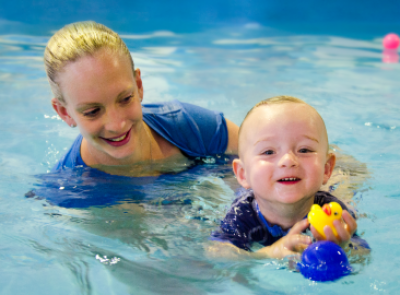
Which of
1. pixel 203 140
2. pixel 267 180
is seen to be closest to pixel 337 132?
pixel 203 140

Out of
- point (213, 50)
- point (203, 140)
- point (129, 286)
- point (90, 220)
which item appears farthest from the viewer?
point (213, 50)

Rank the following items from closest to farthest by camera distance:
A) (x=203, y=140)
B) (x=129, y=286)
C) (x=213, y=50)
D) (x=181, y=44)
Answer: (x=129, y=286) → (x=203, y=140) → (x=213, y=50) → (x=181, y=44)

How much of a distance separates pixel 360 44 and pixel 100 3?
5055mm

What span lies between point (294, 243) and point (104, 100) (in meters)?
1.12

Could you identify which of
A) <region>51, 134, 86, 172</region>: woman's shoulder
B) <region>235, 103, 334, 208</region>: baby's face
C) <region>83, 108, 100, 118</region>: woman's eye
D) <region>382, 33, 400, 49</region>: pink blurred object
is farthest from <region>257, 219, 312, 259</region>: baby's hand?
<region>382, 33, 400, 49</region>: pink blurred object

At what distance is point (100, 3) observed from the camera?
9.37m

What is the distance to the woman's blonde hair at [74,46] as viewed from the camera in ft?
7.57

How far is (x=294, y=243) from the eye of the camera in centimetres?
182

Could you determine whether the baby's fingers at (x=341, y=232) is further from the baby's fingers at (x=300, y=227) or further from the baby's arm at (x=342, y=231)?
the baby's fingers at (x=300, y=227)

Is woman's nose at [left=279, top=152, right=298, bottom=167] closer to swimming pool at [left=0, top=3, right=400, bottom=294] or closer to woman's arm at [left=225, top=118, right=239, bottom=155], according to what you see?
swimming pool at [left=0, top=3, right=400, bottom=294]

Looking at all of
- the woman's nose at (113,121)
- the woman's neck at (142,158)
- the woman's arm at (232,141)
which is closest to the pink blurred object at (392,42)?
the woman's arm at (232,141)

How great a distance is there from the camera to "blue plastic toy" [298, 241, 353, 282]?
169 centimetres

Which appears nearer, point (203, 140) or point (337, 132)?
point (203, 140)

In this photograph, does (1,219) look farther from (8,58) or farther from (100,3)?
(100,3)
